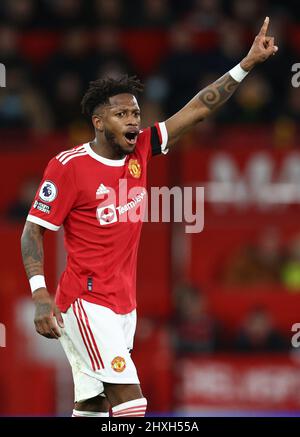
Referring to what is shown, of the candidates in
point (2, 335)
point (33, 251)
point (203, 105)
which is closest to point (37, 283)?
point (33, 251)

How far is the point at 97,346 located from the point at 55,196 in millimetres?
884

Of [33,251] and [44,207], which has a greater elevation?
[44,207]

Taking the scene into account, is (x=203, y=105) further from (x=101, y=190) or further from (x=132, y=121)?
(x=101, y=190)

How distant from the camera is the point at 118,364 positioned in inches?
266

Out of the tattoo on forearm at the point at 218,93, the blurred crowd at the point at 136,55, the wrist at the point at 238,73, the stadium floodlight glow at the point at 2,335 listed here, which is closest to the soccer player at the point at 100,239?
the wrist at the point at 238,73

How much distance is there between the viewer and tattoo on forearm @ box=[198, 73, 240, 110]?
7.23m

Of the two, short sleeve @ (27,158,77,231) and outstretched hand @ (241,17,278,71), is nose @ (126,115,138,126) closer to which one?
short sleeve @ (27,158,77,231)

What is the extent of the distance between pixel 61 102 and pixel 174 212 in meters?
2.34

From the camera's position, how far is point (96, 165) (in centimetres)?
687

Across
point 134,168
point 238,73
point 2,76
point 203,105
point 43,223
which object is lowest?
point 43,223

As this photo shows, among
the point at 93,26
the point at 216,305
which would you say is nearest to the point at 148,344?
the point at 216,305

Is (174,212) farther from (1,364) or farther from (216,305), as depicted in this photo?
(1,364)

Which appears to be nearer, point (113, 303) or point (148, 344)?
point (113, 303)
